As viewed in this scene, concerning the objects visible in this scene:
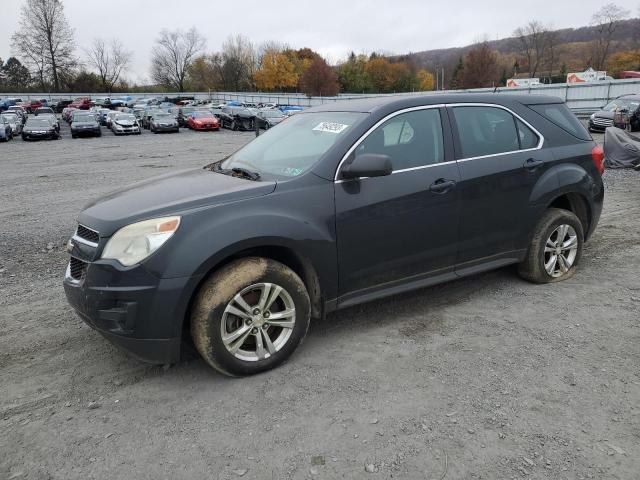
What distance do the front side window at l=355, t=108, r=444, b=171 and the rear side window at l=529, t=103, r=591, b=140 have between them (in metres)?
1.28

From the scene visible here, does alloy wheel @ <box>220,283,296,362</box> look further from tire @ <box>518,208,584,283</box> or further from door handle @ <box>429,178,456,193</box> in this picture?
tire @ <box>518,208,584,283</box>

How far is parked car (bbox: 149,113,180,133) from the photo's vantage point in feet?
110

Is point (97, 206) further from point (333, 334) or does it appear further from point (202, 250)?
point (333, 334)

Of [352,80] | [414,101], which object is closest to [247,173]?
[414,101]

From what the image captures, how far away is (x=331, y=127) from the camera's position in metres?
3.94

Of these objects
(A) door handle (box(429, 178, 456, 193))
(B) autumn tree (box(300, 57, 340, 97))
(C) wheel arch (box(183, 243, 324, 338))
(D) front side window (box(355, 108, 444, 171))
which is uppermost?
(B) autumn tree (box(300, 57, 340, 97))

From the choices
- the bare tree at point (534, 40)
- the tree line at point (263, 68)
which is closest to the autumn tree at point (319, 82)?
the tree line at point (263, 68)

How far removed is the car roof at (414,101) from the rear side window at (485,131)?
0.35ft

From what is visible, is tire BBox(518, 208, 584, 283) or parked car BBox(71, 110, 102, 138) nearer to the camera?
tire BBox(518, 208, 584, 283)

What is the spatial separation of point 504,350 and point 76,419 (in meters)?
2.84

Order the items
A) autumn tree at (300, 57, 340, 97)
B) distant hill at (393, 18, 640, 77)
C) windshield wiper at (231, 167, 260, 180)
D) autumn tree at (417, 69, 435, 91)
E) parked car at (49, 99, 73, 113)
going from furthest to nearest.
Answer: autumn tree at (417, 69, 435, 91) < distant hill at (393, 18, 640, 77) < autumn tree at (300, 57, 340, 97) < parked car at (49, 99, 73, 113) < windshield wiper at (231, 167, 260, 180)

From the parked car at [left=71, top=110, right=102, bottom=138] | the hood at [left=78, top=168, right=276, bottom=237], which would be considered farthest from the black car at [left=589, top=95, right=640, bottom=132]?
the parked car at [left=71, top=110, right=102, bottom=138]

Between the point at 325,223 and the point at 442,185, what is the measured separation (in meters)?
1.08

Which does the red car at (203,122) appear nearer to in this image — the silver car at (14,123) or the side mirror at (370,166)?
the silver car at (14,123)
